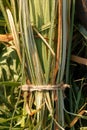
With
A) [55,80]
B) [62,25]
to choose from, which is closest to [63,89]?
[55,80]

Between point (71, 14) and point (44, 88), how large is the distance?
0.22m

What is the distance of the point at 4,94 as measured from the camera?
1.06 m

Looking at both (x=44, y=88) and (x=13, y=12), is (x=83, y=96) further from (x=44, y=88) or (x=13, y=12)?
(x=13, y=12)

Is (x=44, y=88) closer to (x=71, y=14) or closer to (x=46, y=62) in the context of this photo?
(x=46, y=62)

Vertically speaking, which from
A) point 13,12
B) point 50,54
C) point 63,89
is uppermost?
point 13,12

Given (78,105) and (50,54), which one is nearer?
(50,54)

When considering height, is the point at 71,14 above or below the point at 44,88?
above

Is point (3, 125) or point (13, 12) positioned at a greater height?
point (13, 12)

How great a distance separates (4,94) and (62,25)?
0.91ft

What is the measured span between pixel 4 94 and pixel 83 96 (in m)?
0.25

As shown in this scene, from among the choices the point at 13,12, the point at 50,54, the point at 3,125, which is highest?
the point at 13,12

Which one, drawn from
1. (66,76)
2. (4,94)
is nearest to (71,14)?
(66,76)

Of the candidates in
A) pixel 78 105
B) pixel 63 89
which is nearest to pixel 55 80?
pixel 63 89

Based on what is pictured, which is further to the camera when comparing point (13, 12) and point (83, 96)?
point (83, 96)
